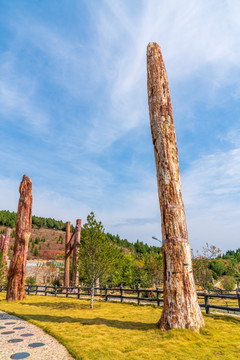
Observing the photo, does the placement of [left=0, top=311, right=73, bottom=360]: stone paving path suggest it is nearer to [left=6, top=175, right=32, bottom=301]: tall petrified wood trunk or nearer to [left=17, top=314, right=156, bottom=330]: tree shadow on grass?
[left=17, top=314, right=156, bottom=330]: tree shadow on grass

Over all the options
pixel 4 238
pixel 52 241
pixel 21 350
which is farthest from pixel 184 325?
pixel 52 241

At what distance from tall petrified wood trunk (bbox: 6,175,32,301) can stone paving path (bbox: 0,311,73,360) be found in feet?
25.5

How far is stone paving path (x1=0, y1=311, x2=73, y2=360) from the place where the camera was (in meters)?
5.30

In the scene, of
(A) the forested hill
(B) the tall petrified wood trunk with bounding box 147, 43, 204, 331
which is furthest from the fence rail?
(A) the forested hill

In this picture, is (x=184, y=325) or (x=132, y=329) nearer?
(x=184, y=325)

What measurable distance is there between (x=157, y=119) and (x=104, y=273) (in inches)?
367

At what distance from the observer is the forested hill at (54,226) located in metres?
87.9

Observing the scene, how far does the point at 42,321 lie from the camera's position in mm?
8922

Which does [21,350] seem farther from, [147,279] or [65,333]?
[147,279]

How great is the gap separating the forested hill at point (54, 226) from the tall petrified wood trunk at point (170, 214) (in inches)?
2776

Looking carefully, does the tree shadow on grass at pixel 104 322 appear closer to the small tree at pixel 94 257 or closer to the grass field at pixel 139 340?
the grass field at pixel 139 340

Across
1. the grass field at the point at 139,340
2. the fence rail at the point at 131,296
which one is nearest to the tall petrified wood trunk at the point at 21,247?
the fence rail at the point at 131,296

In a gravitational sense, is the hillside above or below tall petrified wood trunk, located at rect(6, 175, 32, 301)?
above

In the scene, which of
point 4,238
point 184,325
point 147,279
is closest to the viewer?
point 184,325
